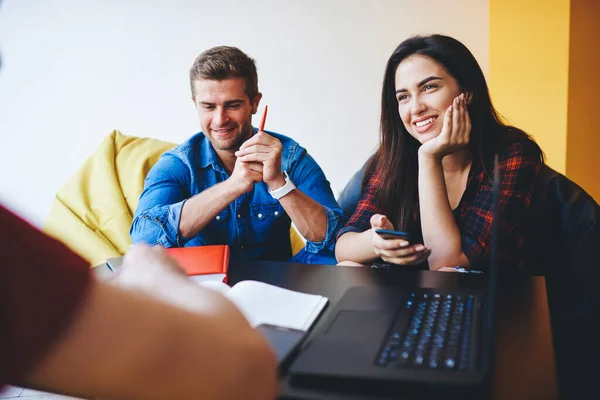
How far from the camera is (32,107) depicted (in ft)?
10.7

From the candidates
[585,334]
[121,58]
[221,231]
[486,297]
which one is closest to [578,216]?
[585,334]

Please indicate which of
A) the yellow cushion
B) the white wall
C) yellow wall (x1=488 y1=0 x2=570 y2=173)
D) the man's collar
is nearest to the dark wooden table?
the man's collar

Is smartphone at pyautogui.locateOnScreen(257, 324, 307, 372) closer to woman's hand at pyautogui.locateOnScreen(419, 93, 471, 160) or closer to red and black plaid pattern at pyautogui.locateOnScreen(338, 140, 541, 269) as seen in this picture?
red and black plaid pattern at pyautogui.locateOnScreen(338, 140, 541, 269)

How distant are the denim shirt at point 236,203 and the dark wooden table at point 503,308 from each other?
52 cm

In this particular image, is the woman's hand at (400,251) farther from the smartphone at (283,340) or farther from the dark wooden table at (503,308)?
the smartphone at (283,340)

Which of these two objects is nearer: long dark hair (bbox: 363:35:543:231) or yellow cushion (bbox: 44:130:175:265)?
long dark hair (bbox: 363:35:543:231)

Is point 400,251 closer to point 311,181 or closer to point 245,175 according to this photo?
point 245,175

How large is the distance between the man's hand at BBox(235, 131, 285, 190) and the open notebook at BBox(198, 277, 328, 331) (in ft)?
2.28

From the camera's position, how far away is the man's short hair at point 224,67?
192cm

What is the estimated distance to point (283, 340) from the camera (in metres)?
0.75

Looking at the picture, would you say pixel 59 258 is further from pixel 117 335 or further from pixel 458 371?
pixel 458 371

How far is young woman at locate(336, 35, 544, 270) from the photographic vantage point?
1498mm

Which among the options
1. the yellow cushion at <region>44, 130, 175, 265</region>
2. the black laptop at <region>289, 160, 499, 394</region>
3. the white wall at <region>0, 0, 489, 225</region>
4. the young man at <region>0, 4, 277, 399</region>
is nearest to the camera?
the young man at <region>0, 4, 277, 399</region>

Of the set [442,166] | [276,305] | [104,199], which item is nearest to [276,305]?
[276,305]
